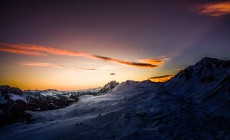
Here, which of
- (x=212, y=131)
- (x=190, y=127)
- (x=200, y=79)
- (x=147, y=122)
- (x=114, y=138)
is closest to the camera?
(x=212, y=131)

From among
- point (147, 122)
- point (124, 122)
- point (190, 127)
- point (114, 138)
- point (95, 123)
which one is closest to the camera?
point (190, 127)

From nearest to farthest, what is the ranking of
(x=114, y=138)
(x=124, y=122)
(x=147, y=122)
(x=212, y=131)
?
(x=212, y=131) → (x=114, y=138) → (x=147, y=122) → (x=124, y=122)

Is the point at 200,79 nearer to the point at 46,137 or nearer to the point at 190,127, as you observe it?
the point at 190,127

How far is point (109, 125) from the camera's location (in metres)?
25.3

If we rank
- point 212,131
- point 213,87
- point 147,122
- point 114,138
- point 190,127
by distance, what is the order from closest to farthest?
point 212,131 → point 190,127 → point 114,138 → point 147,122 → point 213,87

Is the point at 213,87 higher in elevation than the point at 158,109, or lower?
higher

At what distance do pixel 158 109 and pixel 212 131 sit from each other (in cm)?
886

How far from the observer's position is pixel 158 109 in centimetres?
2550

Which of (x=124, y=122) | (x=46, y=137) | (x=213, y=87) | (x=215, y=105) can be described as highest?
(x=213, y=87)

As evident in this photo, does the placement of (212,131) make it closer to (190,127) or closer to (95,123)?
(190,127)

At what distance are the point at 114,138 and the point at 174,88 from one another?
29.5m

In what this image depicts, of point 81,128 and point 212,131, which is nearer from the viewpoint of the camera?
point 212,131

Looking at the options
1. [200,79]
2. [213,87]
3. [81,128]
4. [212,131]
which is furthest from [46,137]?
[200,79]

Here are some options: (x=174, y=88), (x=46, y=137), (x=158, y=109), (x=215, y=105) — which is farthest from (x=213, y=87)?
(x=46, y=137)
